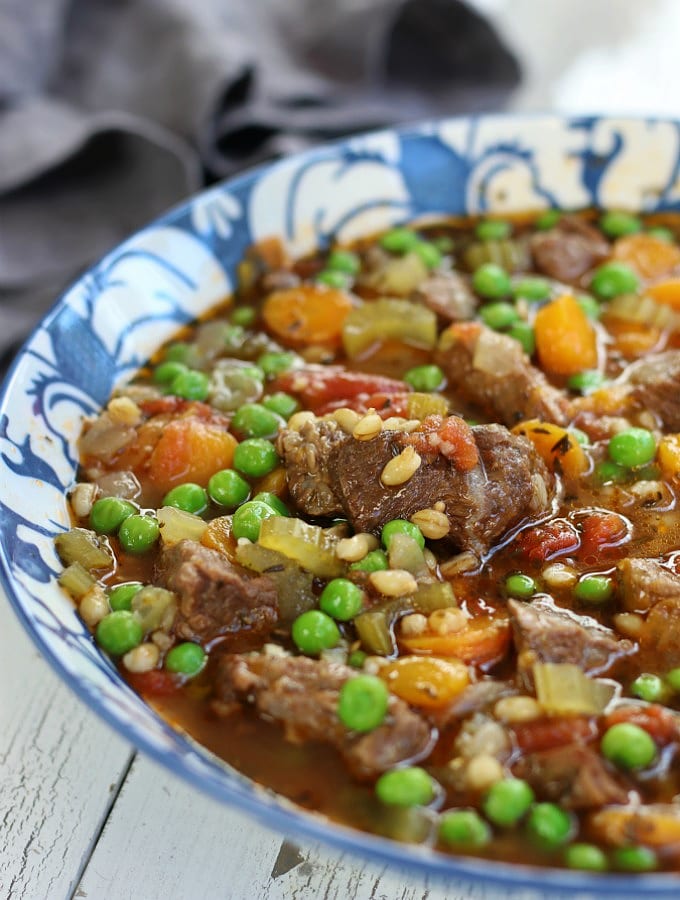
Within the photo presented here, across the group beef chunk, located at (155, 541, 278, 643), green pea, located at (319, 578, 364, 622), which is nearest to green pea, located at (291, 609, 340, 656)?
green pea, located at (319, 578, 364, 622)

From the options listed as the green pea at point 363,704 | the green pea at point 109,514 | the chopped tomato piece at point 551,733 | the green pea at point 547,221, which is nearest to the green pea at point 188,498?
the green pea at point 109,514

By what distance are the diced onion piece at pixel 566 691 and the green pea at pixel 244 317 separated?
2755 mm

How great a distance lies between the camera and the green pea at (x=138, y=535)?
446 centimetres

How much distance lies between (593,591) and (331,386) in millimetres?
1719

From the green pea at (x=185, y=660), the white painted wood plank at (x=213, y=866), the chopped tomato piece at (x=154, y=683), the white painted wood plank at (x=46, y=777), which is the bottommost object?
the white painted wood plank at (x=46, y=777)

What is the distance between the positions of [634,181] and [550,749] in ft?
13.4

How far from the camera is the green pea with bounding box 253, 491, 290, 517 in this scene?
15.0 ft

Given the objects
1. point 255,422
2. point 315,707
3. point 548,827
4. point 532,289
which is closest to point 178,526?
point 255,422

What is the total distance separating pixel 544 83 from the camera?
8164mm

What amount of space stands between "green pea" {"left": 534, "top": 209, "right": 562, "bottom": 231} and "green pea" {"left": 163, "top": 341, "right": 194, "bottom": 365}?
91.0 inches

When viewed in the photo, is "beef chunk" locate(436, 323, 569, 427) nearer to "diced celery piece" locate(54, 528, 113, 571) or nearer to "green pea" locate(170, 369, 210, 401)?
"green pea" locate(170, 369, 210, 401)

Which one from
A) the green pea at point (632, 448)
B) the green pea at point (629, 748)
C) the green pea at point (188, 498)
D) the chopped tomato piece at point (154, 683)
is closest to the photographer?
the green pea at point (629, 748)

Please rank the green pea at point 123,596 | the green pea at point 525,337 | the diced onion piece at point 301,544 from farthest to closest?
the green pea at point 525,337
the diced onion piece at point 301,544
the green pea at point 123,596

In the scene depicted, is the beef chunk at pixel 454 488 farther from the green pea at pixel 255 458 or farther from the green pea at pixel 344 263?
the green pea at pixel 344 263
